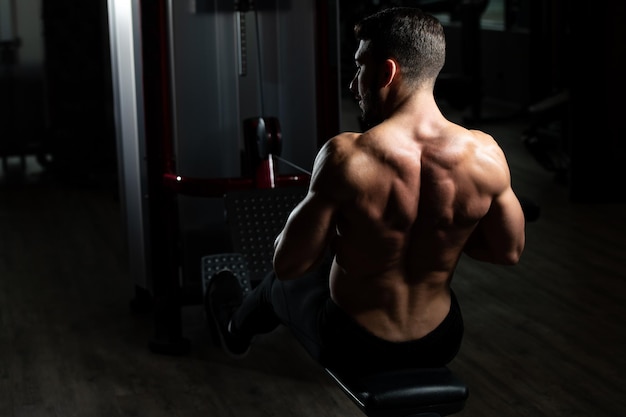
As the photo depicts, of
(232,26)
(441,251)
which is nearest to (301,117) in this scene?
(232,26)

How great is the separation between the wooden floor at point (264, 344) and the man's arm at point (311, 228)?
82cm

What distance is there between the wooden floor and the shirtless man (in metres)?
0.72

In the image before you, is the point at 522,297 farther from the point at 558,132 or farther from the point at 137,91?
the point at 558,132

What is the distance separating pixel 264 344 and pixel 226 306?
55 cm

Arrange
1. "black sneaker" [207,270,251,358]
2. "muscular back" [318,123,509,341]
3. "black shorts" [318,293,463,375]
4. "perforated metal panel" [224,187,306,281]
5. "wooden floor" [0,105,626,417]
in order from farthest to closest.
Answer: "perforated metal panel" [224,187,306,281]
"wooden floor" [0,105,626,417]
"black sneaker" [207,270,251,358]
"black shorts" [318,293,463,375]
"muscular back" [318,123,509,341]

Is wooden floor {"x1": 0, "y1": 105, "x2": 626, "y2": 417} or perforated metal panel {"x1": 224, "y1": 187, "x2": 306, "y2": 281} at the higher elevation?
perforated metal panel {"x1": 224, "y1": 187, "x2": 306, "y2": 281}

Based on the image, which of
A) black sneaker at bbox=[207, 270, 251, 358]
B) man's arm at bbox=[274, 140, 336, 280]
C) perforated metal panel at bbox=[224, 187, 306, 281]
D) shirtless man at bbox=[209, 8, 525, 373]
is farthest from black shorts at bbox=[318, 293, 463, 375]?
perforated metal panel at bbox=[224, 187, 306, 281]

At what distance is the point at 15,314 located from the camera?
3477 mm

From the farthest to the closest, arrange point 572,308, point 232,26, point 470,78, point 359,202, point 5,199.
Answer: point 470,78 < point 5,199 < point 572,308 < point 232,26 < point 359,202

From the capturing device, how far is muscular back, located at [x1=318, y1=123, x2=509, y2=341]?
72.7 inches

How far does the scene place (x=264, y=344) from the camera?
3174 mm

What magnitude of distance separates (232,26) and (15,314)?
117cm

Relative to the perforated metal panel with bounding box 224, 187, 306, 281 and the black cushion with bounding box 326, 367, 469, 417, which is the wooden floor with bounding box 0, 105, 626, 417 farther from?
the black cushion with bounding box 326, 367, 469, 417

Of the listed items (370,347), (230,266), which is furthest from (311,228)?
(230,266)
